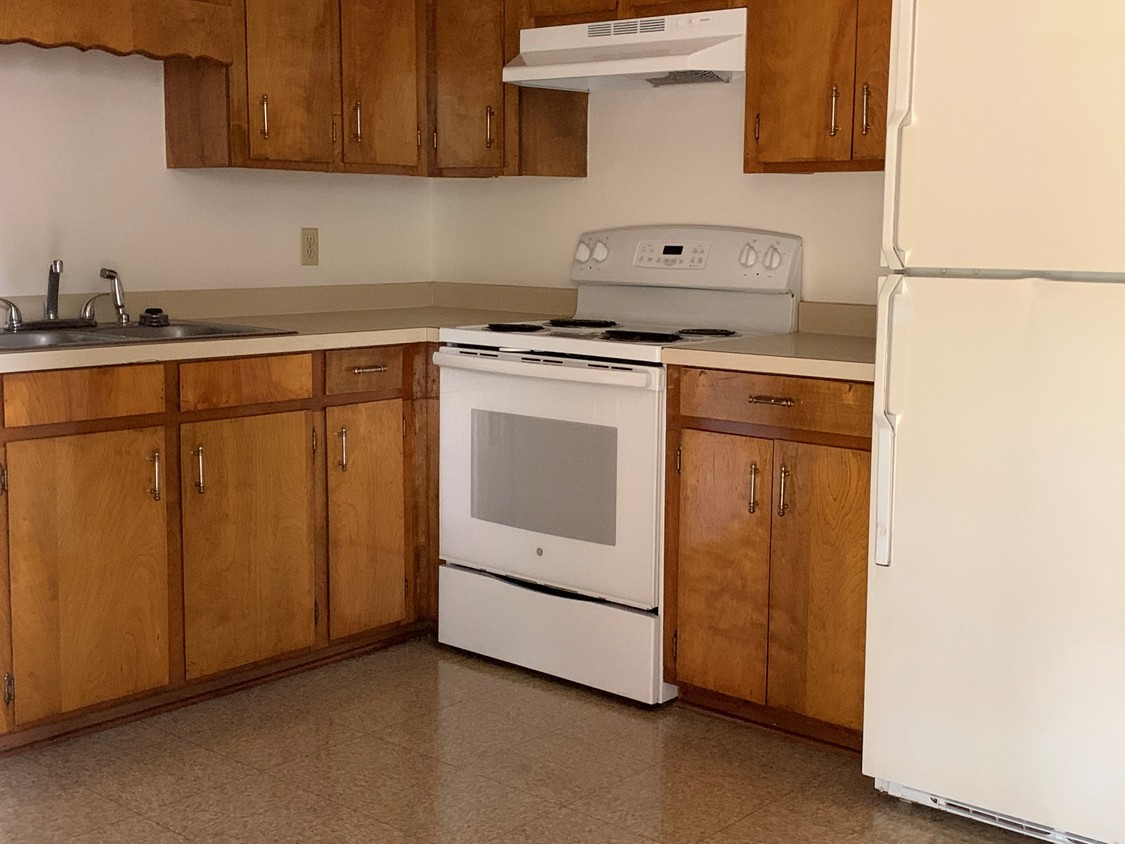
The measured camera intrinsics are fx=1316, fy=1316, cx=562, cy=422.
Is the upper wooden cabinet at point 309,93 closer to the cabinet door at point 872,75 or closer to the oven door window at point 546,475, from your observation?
the oven door window at point 546,475

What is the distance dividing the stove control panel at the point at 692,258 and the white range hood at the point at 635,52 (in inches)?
16.6

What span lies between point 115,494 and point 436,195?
1831mm

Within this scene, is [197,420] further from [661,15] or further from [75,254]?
[661,15]

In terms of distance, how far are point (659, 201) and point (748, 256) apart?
1.28 ft

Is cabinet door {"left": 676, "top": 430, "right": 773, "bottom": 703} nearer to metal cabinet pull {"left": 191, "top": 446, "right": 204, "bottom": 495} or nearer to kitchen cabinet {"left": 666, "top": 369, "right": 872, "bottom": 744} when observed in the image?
kitchen cabinet {"left": 666, "top": 369, "right": 872, "bottom": 744}

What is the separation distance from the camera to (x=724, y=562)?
3.08 m

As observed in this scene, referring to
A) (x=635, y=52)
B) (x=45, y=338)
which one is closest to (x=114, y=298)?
(x=45, y=338)

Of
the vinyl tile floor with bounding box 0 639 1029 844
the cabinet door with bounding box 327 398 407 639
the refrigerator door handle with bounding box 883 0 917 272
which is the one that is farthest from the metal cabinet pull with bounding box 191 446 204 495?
the refrigerator door handle with bounding box 883 0 917 272

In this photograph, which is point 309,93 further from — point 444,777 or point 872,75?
point 444,777

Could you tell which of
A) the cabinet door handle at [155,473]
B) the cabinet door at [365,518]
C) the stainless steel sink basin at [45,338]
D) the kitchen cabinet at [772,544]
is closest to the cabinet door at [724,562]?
the kitchen cabinet at [772,544]

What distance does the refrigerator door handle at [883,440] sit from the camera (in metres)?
2.56

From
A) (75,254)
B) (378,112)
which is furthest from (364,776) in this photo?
(378,112)

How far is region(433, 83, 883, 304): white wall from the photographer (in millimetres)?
3430

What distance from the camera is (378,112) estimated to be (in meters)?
3.74
